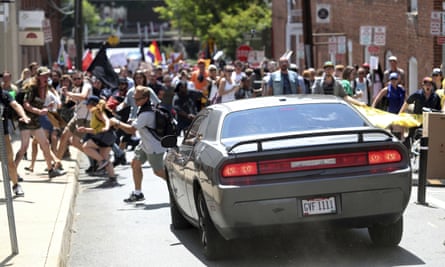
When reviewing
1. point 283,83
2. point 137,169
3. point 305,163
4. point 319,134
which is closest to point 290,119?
point 319,134

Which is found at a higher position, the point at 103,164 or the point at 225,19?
the point at 225,19

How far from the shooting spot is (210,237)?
9.62 m

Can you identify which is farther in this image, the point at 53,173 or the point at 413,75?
the point at 413,75

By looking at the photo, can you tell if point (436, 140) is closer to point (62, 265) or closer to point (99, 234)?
point (99, 234)

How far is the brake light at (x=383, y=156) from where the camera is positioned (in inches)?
364

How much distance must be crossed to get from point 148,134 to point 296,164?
5.36 meters

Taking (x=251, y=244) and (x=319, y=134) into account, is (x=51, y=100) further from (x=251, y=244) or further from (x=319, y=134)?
(x=319, y=134)

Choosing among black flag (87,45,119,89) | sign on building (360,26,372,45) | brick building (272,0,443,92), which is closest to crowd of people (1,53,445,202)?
black flag (87,45,119,89)

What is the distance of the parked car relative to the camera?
8.98 meters

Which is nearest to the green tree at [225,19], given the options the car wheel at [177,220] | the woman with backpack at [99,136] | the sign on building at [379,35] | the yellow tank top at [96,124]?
the sign on building at [379,35]

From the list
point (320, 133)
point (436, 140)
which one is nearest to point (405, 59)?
point (436, 140)

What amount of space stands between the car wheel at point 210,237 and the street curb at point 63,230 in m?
→ 1.33

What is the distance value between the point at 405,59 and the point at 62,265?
25.2 m

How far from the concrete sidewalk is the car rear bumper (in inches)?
64.0
